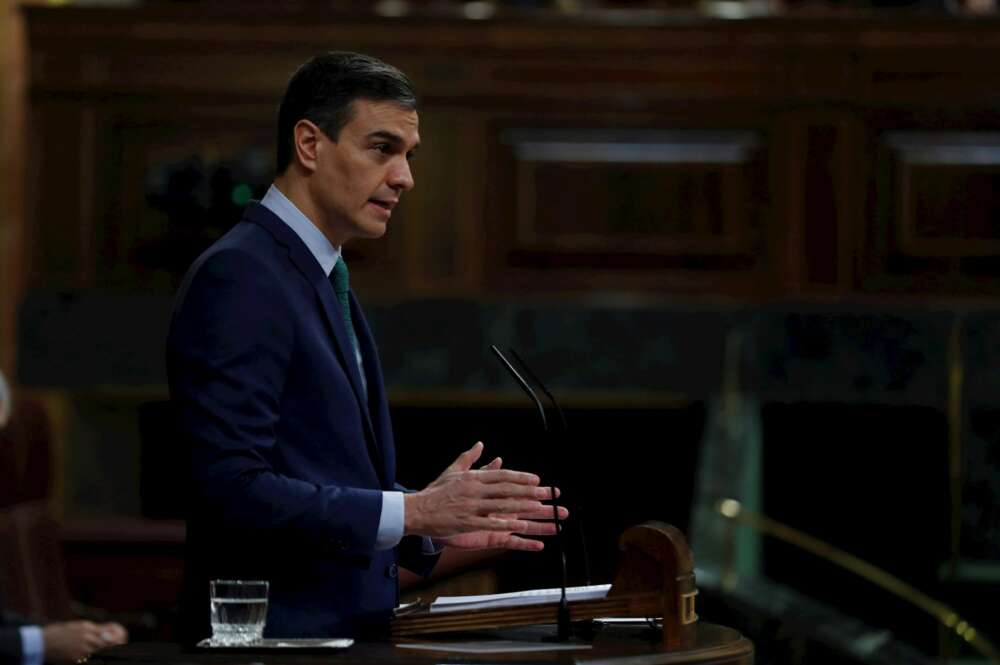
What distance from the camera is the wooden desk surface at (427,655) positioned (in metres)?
1.66

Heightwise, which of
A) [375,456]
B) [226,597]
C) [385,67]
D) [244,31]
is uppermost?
[244,31]

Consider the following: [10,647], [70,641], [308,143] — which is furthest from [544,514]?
[10,647]

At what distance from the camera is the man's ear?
190 cm

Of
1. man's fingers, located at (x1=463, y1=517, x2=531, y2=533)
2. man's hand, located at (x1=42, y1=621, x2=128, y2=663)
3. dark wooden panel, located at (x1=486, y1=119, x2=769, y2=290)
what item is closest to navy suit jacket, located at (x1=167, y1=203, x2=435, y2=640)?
man's fingers, located at (x1=463, y1=517, x2=531, y2=533)

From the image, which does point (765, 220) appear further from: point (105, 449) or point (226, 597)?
point (226, 597)

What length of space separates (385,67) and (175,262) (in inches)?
118

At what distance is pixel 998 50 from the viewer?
15.7 ft

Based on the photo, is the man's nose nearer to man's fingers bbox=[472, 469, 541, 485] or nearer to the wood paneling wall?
man's fingers bbox=[472, 469, 541, 485]

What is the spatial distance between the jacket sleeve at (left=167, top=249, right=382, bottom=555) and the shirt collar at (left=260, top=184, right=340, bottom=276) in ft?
0.36

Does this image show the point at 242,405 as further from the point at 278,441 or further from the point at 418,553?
the point at 418,553

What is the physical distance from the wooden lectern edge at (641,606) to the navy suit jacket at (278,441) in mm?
95

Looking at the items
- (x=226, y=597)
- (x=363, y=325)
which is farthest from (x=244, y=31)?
(x=226, y=597)

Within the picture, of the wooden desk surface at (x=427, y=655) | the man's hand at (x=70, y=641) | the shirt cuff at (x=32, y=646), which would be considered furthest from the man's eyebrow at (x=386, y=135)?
the shirt cuff at (x=32, y=646)

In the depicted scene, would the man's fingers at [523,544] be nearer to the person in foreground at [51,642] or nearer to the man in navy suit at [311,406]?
the man in navy suit at [311,406]
